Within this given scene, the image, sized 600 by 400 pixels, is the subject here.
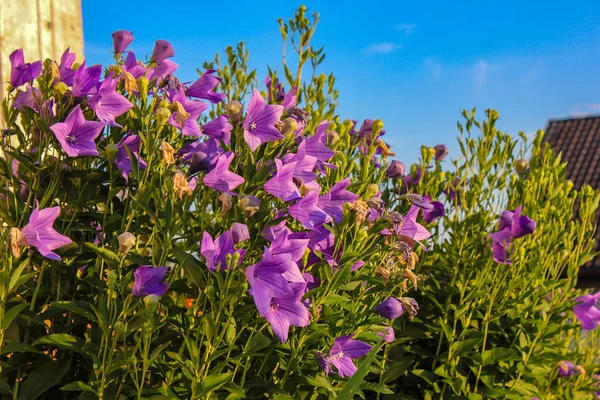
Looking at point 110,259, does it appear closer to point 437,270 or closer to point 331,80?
point 331,80

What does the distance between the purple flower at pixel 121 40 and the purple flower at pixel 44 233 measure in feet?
2.32

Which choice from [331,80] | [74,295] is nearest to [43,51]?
[331,80]

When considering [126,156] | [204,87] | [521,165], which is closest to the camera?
[126,156]

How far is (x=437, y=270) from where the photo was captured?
3.42 m

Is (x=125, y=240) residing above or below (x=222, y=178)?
below

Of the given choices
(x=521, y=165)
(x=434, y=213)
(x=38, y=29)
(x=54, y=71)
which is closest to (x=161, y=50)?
(x=54, y=71)

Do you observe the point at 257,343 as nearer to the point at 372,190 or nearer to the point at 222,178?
the point at 222,178

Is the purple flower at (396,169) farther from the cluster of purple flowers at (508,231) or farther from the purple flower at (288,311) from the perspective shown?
the purple flower at (288,311)

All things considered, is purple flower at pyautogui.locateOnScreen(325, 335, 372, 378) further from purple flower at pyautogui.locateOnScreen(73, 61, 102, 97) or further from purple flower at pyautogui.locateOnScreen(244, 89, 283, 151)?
purple flower at pyautogui.locateOnScreen(73, 61, 102, 97)

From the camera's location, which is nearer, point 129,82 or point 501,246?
point 129,82

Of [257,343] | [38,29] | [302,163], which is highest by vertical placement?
[38,29]

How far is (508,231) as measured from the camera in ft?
9.69

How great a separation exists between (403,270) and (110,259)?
965 mm

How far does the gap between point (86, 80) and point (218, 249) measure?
2.59ft
